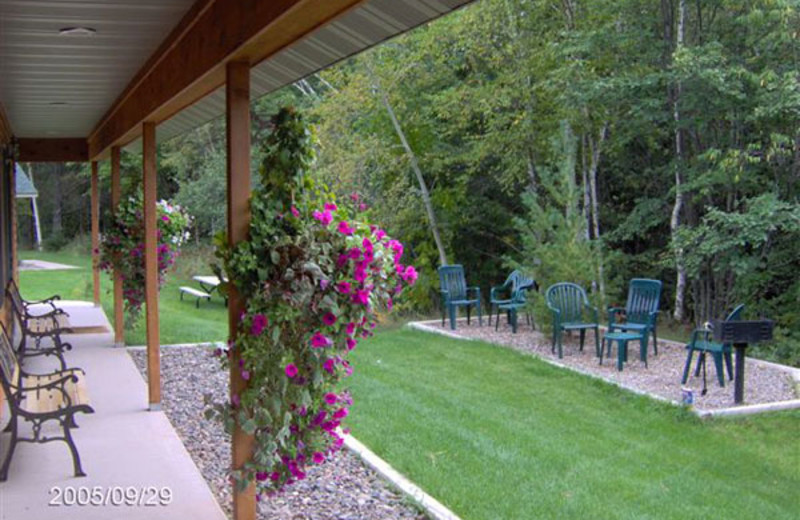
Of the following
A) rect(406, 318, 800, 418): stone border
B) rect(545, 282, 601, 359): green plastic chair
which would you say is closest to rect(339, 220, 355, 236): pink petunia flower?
rect(406, 318, 800, 418): stone border

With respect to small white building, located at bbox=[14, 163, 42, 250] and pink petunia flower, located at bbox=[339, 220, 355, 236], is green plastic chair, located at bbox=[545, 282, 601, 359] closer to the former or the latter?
pink petunia flower, located at bbox=[339, 220, 355, 236]

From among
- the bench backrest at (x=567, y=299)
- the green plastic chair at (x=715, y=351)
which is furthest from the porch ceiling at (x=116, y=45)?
the green plastic chair at (x=715, y=351)

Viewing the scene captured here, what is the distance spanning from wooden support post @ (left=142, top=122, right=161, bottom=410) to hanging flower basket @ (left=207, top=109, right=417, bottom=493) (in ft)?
8.90

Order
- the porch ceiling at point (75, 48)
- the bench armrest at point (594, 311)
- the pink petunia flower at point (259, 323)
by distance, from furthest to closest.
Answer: the bench armrest at point (594, 311), the porch ceiling at point (75, 48), the pink petunia flower at point (259, 323)

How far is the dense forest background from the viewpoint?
9.27 meters

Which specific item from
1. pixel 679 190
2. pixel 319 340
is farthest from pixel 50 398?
pixel 679 190

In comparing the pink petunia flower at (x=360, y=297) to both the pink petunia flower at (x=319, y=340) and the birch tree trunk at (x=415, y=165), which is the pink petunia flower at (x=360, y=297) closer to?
the pink petunia flower at (x=319, y=340)

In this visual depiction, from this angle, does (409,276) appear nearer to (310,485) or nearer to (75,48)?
(310,485)

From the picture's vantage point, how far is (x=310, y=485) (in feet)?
14.5

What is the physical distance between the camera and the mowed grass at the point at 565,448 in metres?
4.62

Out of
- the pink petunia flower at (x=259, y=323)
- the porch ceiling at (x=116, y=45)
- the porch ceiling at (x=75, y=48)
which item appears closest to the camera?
the porch ceiling at (x=116, y=45)

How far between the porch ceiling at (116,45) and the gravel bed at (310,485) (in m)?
1.77

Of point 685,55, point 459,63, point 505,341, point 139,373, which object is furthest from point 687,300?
point 139,373

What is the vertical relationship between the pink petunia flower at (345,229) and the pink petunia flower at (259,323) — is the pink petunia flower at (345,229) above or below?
above
